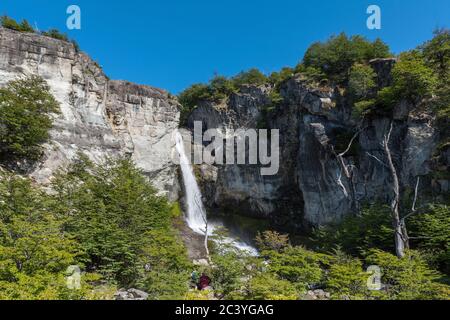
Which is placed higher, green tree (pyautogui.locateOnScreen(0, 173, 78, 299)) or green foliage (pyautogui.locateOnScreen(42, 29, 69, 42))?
green foliage (pyautogui.locateOnScreen(42, 29, 69, 42))

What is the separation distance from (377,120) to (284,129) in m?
7.64

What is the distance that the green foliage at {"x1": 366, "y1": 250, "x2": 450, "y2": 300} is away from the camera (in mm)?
6625

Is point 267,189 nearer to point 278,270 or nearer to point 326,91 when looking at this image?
point 326,91

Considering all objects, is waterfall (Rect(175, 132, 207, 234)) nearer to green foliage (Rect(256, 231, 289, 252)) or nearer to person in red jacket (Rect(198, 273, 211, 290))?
green foliage (Rect(256, 231, 289, 252))

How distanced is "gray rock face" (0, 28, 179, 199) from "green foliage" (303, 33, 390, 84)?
13.6 meters

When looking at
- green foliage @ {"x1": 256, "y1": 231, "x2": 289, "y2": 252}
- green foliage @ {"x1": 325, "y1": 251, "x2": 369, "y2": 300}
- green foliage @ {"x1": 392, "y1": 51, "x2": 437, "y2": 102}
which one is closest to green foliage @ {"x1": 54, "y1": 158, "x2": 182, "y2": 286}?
green foliage @ {"x1": 256, "y1": 231, "x2": 289, "y2": 252}

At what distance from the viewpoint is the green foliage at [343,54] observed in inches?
858

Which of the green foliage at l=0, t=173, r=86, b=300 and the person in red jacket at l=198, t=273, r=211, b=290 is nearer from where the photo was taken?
the green foliage at l=0, t=173, r=86, b=300

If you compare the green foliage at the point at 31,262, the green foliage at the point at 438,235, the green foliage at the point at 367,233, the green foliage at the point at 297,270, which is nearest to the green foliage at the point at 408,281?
the green foliage at the point at 438,235

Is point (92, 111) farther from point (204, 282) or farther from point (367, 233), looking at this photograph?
point (367, 233)

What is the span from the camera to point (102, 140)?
20531mm

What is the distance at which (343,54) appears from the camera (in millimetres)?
22359

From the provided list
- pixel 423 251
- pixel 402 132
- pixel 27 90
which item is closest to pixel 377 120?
pixel 402 132

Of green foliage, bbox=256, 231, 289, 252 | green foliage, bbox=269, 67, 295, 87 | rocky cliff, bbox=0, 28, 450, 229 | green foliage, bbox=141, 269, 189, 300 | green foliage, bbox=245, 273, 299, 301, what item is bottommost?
green foliage, bbox=256, 231, 289, 252
